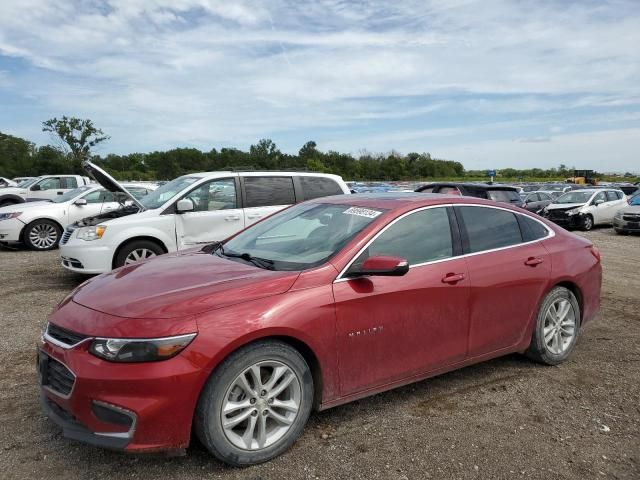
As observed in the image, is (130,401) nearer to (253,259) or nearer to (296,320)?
(296,320)

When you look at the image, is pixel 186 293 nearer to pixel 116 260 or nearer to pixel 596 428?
pixel 596 428

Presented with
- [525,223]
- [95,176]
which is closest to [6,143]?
[95,176]

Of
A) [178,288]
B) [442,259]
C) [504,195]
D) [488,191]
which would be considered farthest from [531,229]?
[504,195]

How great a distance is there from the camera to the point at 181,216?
7.95 meters

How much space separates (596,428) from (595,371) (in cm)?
113

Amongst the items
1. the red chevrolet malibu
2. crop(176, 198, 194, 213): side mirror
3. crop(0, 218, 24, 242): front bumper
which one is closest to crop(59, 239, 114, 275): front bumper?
crop(176, 198, 194, 213): side mirror

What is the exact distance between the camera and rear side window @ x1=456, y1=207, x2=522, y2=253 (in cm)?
421

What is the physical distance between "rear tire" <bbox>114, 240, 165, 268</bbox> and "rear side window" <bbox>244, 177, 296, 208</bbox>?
1.54m

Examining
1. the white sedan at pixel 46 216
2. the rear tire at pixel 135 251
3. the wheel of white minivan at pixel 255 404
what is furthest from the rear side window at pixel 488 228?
the white sedan at pixel 46 216

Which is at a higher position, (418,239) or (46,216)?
(418,239)

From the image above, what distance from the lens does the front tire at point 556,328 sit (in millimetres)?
4539

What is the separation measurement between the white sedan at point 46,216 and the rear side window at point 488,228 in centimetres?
915

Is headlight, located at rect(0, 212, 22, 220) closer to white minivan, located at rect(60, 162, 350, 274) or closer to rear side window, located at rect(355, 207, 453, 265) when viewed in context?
white minivan, located at rect(60, 162, 350, 274)

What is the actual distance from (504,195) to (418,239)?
31.2 feet
